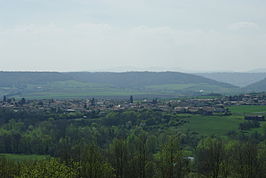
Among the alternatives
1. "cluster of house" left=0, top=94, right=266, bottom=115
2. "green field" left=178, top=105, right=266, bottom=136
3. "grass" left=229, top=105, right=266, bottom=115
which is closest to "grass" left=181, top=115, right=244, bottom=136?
"green field" left=178, top=105, right=266, bottom=136

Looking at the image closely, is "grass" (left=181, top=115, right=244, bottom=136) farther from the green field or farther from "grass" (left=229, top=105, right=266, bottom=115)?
"grass" (left=229, top=105, right=266, bottom=115)

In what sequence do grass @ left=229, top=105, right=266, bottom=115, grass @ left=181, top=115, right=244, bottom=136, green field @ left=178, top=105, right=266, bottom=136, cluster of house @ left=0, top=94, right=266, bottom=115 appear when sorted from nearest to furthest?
1. green field @ left=178, top=105, right=266, bottom=136
2. grass @ left=181, top=115, right=244, bottom=136
3. grass @ left=229, top=105, right=266, bottom=115
4. cluster of house @ left=0, top=94, right=266, bottom=115

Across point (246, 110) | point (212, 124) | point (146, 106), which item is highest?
point (246, 110)

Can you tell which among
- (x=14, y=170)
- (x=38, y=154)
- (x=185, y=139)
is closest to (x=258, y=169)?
(x=14, y=170)

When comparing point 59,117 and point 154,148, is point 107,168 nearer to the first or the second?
point 154,148

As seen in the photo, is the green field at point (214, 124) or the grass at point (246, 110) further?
the grass at point (246, 110)

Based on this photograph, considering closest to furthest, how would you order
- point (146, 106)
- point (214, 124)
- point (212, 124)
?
1. point (214, 124)
2. point (212, 124)
3. point (146, 106)

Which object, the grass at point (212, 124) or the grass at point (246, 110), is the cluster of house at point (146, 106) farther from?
the grass at point (212, 124)

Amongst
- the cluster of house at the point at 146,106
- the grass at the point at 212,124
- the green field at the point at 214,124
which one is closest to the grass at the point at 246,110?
Answer: the green field at the point at 214,124

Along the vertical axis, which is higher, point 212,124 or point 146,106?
point 146,106

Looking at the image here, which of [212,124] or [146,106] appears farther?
[146,106]

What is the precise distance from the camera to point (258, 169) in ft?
165

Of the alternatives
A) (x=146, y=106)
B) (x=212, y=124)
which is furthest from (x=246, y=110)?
(x=146, y=106)

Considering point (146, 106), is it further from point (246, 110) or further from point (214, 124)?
point (214, 124)
